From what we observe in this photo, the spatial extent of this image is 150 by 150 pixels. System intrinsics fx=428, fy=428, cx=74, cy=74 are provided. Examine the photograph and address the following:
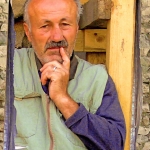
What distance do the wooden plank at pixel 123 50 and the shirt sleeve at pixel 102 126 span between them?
5 cm

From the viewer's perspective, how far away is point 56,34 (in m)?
0.89

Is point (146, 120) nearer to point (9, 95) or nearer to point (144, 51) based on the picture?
point (144, 51)

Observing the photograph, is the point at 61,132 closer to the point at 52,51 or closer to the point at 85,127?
the point at 85,127

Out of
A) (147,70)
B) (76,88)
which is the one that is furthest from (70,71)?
(147,70)

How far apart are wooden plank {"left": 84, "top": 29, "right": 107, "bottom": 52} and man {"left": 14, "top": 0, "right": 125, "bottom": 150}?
6.5 inches

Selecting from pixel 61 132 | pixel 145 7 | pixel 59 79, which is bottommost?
pixel 61 132

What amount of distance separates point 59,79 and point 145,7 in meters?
1.81

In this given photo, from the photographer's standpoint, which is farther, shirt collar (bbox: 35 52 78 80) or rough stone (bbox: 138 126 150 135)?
rough stone (bbox: 138 126 150 135)

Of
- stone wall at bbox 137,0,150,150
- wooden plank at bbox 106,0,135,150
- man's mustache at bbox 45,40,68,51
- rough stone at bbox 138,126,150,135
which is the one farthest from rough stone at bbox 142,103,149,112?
man's mustache at bbox 45,40,68,51

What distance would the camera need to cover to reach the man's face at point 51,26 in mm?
891

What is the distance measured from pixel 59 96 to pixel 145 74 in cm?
171

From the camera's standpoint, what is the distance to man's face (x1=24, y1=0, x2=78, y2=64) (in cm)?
89

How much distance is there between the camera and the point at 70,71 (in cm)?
92

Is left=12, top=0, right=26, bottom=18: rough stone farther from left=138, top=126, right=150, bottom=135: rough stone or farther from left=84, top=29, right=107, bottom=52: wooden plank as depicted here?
left=138, top=126, right=150, bottom=135: rough stone
